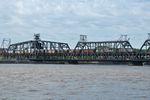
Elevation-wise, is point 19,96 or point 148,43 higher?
point 148,43

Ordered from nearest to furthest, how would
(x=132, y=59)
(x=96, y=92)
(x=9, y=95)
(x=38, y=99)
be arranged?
(x=38, y=99) → (x=9, y=95) → (x=96, y=92) → (x=132, y=59)

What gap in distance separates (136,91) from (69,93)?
814 cm

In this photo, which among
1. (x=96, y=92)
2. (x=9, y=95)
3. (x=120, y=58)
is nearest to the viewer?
(x=9, y=95)

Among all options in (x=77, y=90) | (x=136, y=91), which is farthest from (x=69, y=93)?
(x=136, y=91)

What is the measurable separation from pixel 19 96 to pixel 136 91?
1384 centimetres

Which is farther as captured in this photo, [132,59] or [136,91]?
[132,59]

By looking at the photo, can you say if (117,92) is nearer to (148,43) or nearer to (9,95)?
(9,95)

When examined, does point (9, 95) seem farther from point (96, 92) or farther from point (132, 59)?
point (132, 59)

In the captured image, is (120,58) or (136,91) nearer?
(136,91)

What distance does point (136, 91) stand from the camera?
42.7m

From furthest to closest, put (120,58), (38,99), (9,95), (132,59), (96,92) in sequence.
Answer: (120,58) → (132,59) → (96,92) → (9,95) → (38,99)

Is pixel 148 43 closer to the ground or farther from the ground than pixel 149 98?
farther from the ground

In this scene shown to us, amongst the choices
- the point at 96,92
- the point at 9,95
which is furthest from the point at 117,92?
the point at 9,95

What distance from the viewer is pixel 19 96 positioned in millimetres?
37312
